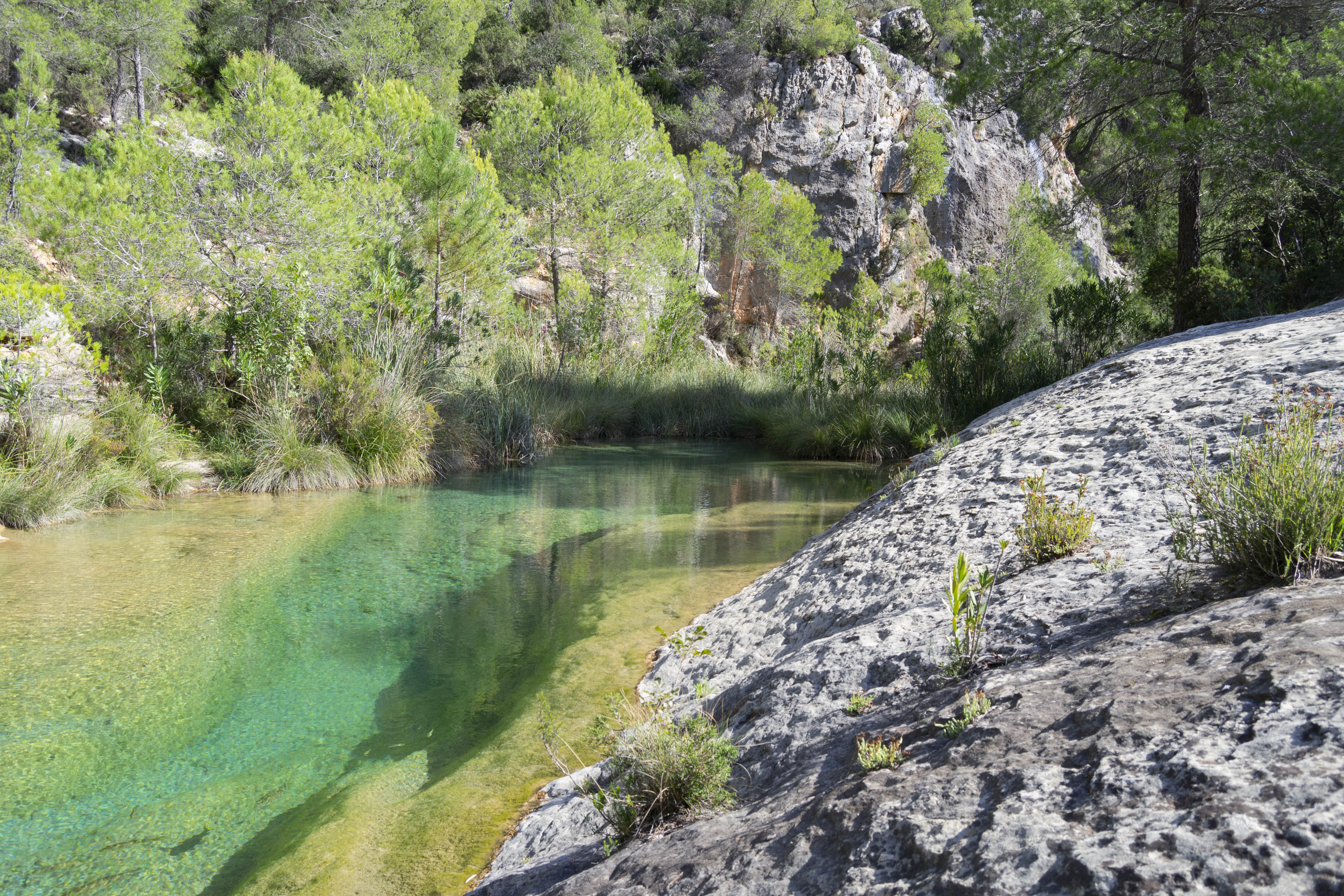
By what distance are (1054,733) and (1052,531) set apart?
1.30 meters

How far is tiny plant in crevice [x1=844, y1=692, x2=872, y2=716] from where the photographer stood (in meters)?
2.01

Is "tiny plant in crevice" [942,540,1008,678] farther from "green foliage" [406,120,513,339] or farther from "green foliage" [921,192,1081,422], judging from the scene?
"green foliage" [406,120,513,339]

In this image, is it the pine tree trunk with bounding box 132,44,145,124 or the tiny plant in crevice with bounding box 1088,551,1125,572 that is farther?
the pine tree trunk with bounding box 132,44,145,124

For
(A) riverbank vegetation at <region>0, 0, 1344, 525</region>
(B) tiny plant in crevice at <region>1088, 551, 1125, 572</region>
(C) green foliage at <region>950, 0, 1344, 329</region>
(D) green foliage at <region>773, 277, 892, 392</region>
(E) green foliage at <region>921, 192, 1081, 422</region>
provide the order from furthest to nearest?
(D) green foliage at <region>773, 277, 892, 392</region>, (E) green foliage at <region>921, 192, 1081, 422</region>, (A) riverbank vegetation at <region>0, 0, 1344, 525</region>, (C) green foliage at <region>950, 0, 1344, 329</region>, (B) tiny plant in crevice at <region>1088, 551, 1125, 572</region>

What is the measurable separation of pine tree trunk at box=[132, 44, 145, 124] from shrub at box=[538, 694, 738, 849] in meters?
24.0

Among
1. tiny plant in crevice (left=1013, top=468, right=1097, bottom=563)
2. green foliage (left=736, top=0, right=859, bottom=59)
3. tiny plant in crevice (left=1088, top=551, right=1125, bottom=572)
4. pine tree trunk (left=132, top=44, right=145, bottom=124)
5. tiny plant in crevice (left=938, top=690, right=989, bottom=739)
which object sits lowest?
tiny plant in crevice (left=938, top=690, right=989, bottom=739)

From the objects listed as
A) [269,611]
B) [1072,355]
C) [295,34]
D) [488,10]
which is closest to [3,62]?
[295,34]

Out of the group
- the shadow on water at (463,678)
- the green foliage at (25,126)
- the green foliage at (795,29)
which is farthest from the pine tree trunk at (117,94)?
the shadow on water at (463,678)

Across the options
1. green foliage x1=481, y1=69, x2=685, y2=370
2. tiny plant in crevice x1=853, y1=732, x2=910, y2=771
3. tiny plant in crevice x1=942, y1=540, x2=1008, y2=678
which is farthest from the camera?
green foliage x1=481, y1=69, x2=685, y2=370

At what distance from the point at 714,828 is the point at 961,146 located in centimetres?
3569

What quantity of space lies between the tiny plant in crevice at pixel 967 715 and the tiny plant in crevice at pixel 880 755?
9 cm

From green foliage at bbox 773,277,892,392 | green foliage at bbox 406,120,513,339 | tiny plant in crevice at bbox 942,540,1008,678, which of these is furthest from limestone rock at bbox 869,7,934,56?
tiny plant in crevice at bbox 942,540,1008,678

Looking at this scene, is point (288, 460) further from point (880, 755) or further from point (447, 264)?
point (880, 755)

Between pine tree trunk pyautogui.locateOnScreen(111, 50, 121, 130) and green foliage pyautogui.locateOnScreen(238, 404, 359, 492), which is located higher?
pine tree trunk pyautogui.locateOnScreen(111, 50, 121, 130)
